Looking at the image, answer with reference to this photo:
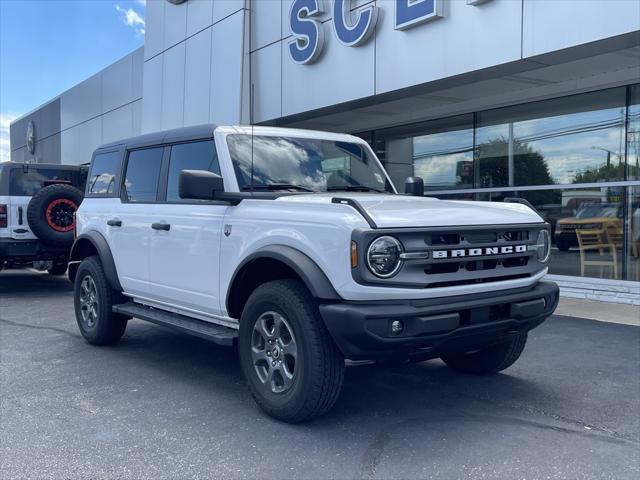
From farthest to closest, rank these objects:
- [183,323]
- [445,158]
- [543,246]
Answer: [445,158], [183,323], [543,246]

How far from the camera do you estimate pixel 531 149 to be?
10.9 m

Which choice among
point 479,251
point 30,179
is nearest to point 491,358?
point 479,251

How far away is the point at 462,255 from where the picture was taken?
12.6 feet

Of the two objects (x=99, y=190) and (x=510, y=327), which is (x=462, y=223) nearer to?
(x=510, y=327)

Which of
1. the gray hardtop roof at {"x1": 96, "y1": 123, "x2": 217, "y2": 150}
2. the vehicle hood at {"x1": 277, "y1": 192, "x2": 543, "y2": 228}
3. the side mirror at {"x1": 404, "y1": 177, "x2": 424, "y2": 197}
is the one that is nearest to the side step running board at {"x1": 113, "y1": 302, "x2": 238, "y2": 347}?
the vehicle hood at {"x1": 277, "y1": 192, "x2": 543, "y2": 228}

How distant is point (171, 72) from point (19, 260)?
26.6 feet

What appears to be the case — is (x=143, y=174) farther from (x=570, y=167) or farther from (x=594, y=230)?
(x=594, y=230)

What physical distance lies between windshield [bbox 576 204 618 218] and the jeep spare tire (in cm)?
831

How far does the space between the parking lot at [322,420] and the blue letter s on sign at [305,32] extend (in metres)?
7.37

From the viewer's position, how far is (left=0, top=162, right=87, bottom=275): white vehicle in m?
9.75

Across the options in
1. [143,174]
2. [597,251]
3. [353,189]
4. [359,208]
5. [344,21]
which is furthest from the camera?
[344,21]

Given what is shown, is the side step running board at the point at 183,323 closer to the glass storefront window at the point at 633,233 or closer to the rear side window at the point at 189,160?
the rear side window at the point at 189,160

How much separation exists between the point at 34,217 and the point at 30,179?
1.22 meters

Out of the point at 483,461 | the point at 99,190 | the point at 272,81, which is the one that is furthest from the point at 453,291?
the point at 272,81
